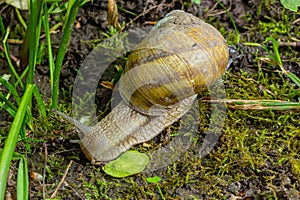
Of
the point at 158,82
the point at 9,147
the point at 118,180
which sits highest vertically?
the point at 9,147

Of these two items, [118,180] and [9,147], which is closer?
[9,147]

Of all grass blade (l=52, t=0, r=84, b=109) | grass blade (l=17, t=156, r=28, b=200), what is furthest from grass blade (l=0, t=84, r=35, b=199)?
grass blade (l=52, t=0, r=84, b=109)

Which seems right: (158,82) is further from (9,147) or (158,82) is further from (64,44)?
(9,147)

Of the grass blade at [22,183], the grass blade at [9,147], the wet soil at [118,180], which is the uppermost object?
the grass blade at [9,147]

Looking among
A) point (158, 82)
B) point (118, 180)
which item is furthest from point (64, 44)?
point (118, 180)

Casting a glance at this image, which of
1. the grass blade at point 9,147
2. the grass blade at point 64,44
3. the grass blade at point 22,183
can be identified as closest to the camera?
the grass blade at point 9,147

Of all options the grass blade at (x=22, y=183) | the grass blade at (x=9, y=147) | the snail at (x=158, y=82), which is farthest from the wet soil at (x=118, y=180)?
the grass blade at (x=9, y=147)

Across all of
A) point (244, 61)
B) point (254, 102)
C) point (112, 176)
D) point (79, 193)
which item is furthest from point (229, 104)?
point (79, 193)

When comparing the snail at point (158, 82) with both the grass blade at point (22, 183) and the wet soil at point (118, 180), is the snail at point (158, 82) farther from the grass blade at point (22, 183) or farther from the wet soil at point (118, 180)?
the grass blade at point (22, 183)

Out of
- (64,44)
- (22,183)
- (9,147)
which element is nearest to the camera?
(9,147)
